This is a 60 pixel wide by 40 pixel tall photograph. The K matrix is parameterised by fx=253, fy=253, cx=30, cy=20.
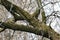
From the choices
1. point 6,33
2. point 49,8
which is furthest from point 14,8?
point 49,8

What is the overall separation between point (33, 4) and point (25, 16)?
3589 millimetres

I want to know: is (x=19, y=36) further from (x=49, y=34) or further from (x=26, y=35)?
(x=49, y=34)

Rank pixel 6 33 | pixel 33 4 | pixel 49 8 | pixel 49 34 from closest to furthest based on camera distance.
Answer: pixel 49 34 → pixel 6 33 → pixel 33 4 → pixel 49 8

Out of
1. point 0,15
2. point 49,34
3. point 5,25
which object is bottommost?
point 0,15

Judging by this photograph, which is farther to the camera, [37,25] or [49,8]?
[49,8]

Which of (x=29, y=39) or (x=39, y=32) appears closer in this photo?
(x=39, y=32)

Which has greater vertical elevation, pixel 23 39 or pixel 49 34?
pixel 49 34

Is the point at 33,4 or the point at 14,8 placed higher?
the point at 14,8

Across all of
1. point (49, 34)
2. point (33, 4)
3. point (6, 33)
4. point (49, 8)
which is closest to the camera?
point (49, 34)

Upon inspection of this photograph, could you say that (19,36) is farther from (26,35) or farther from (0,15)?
(0,15)

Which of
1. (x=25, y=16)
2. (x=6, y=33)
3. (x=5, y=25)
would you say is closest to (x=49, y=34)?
(x=25, y=16)

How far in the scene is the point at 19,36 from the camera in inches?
348

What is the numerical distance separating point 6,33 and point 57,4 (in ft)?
9.88

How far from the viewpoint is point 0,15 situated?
8922mm
